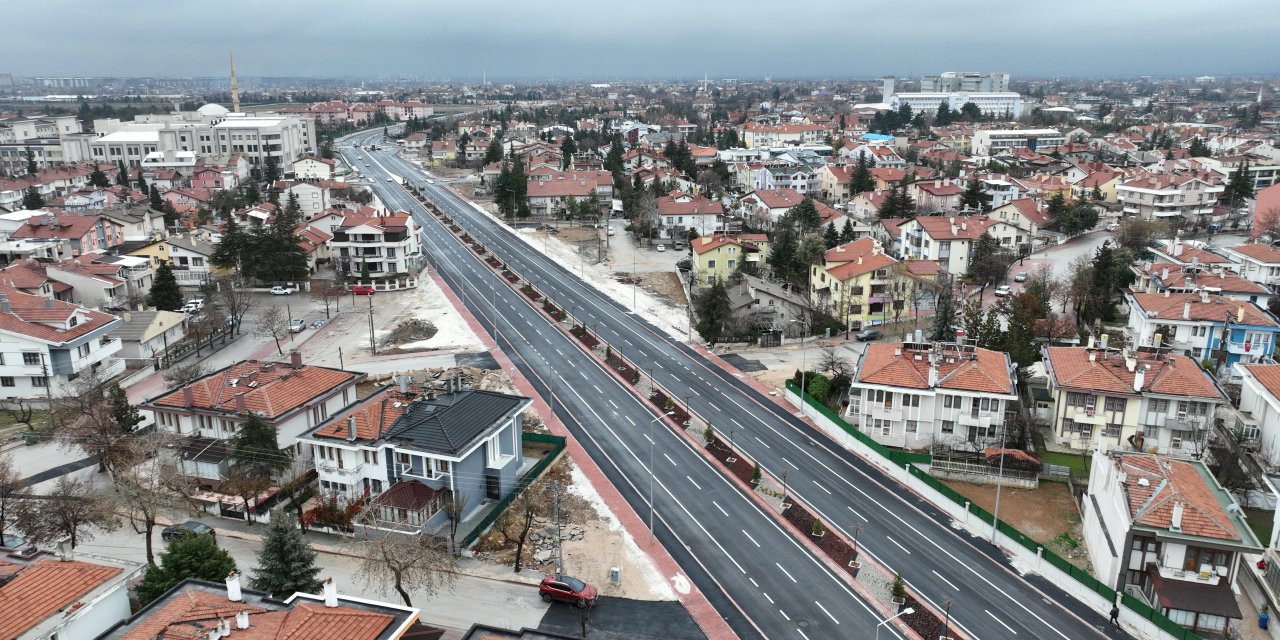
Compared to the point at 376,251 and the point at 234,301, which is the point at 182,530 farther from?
the point at 376,251

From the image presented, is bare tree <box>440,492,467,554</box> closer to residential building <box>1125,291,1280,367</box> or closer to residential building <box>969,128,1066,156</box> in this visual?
residential building <box>1125,291,1280,367</box>

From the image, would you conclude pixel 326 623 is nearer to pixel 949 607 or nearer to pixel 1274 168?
pixel 949 607

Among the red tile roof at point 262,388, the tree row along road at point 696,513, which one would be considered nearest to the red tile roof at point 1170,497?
the tree row along road at point 696,513

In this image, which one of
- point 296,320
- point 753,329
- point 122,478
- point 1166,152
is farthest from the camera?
point 1166,152

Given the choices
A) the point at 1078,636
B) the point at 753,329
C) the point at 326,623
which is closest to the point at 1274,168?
the point at 753,329

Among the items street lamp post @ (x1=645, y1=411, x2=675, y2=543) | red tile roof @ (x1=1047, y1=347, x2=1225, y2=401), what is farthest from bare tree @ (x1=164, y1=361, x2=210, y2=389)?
red tile roof @ (x1=1047, y1=347, x2=1225, y2=401)

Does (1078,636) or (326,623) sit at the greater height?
(326,623)

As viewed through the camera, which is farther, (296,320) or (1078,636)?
(296,320)
